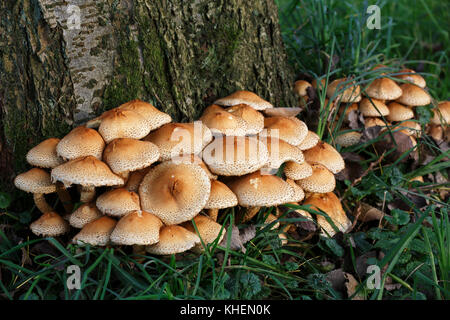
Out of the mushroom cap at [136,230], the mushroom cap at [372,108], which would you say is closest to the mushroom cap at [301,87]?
the mushroom cap at [372,108]

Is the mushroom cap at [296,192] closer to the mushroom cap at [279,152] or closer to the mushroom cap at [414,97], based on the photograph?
the mushroom cap at [279,152]

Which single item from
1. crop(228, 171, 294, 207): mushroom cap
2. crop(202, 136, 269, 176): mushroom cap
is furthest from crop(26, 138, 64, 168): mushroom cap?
crop(228, 171, 294, 207): mushroom cap

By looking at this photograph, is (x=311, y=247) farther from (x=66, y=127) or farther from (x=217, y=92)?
(x=66, y=127)

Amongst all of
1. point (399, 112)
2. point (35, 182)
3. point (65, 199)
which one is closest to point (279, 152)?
point (65, 199)

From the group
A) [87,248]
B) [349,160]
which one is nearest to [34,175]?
[87,248]

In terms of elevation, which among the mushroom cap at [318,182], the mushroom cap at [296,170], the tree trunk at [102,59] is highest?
the tree trunk at [102,59]
